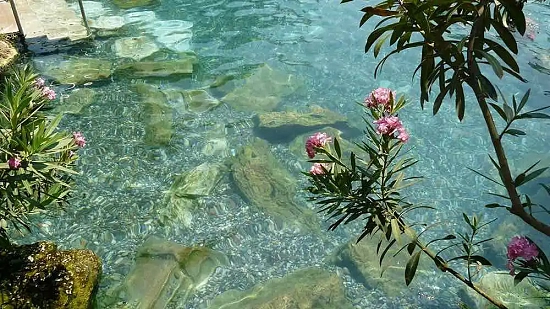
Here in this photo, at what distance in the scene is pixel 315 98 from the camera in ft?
29.2

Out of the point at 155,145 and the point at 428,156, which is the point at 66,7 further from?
the point at 428,156

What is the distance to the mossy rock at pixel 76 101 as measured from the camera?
25.3 feet

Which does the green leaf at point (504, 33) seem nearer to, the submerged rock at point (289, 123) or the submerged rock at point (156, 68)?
the submerged rock at point (289, 123)

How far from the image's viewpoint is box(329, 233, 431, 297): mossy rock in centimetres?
530

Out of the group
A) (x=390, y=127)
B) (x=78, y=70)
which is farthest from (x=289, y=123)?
(x=390, y=127)

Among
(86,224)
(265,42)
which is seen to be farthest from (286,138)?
(265,42)

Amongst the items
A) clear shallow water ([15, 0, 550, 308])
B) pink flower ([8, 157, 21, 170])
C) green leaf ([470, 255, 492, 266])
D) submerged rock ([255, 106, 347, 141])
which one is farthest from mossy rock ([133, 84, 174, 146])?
green leaf ([470, 255, 492, 266])

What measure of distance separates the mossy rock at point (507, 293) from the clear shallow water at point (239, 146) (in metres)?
0.29

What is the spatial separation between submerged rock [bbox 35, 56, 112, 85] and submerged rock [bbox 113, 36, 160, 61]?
608mm

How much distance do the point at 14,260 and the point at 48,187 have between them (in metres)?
0.63

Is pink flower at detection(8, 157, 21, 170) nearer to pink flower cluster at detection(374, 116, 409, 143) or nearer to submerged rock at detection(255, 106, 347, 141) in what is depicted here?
pink flower cluster at detection(374, 116, 409, 143)

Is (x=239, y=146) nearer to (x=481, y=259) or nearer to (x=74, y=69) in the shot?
(x=74, y=69)

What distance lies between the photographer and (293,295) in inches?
195

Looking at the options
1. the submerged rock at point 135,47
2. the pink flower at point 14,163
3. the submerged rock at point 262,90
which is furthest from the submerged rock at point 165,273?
the submerged rock at point 135,47
